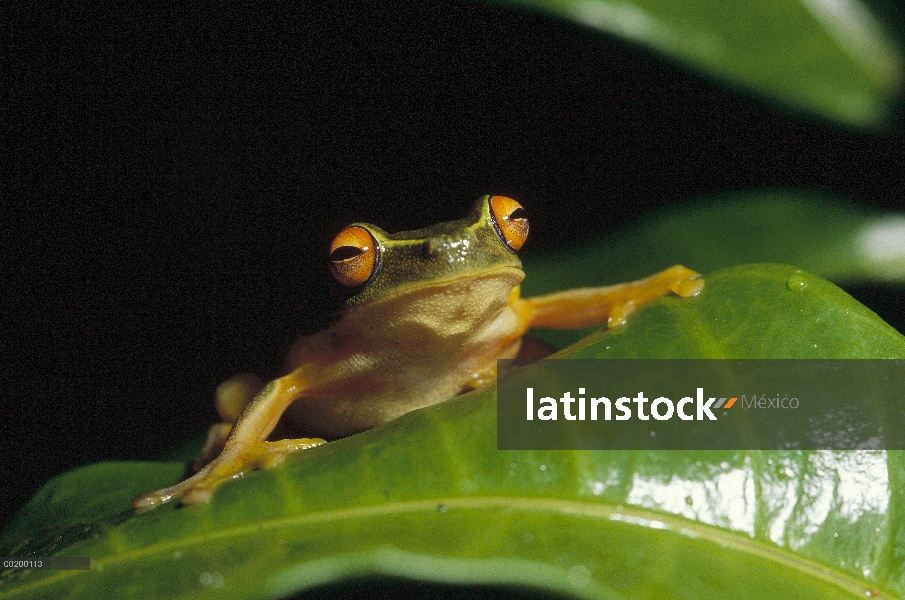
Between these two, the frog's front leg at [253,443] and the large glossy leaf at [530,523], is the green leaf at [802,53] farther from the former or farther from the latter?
the frog's front leg at [253,443]

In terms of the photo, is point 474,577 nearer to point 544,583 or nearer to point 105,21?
point 544,583

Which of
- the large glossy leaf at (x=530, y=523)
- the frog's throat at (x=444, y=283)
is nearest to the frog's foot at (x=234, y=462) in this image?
the large glossy leaf at (x=530, y=523)

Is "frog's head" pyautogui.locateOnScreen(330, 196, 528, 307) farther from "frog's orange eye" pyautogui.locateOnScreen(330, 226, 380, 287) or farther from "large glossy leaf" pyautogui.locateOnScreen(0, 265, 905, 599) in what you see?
"large glossy leaf" pyautogui.locateOnScreen(0, 265, 905, 599)

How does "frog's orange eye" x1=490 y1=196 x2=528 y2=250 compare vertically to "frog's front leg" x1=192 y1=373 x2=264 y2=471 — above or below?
above

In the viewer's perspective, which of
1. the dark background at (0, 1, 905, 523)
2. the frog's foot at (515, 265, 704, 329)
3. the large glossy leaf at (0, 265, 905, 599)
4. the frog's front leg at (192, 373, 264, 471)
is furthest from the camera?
the dark background at (0, 1, 905, 523)

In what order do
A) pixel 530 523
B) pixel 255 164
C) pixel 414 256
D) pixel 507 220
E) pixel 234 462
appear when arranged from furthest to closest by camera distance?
pixel 255 164 < pixel 507 220 < pixel 414 256 < pixel 234 462 < pixel 530 523

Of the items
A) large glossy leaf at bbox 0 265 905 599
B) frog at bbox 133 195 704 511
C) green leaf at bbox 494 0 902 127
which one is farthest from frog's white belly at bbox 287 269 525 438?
green leaf at bbox 494 0 902 127

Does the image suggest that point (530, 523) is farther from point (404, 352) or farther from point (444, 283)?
point (404, 352)

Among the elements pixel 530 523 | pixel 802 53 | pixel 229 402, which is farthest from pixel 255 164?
pixel 530 523
